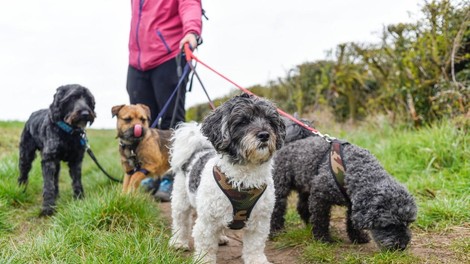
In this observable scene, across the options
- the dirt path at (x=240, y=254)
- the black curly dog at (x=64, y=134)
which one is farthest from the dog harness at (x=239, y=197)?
the black curly dog at (x=64, y=134)

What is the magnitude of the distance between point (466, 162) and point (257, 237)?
3.56 m

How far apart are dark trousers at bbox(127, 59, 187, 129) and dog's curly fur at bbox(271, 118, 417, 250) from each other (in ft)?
5.67

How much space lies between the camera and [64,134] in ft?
18.5

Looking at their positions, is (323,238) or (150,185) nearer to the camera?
(323,238)

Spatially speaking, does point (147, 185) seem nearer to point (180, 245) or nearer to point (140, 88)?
point (140, 88)

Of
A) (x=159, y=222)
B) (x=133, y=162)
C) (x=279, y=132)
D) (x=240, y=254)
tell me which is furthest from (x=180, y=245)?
(x=133, y=162)

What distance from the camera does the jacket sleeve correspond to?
5262 millimetres

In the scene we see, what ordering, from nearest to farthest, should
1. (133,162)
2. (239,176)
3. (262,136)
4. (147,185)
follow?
(262,136) < (239,176) < (133,162) < (147,185)

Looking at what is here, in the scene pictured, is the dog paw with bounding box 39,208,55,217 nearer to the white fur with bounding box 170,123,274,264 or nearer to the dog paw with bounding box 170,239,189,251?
the dog paw with bounding box 170,239,189,251

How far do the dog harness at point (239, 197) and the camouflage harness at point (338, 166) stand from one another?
807 millimetres

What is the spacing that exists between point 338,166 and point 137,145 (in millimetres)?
3029

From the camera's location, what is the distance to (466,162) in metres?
5.69

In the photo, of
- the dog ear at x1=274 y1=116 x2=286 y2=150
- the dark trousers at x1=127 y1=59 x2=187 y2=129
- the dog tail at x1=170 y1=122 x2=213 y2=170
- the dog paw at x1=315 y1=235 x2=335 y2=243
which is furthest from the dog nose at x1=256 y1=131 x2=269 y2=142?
the dark trousers at x1=127 y1=59 x2=187 y2=129

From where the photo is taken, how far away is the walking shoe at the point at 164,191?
20.6 feet
